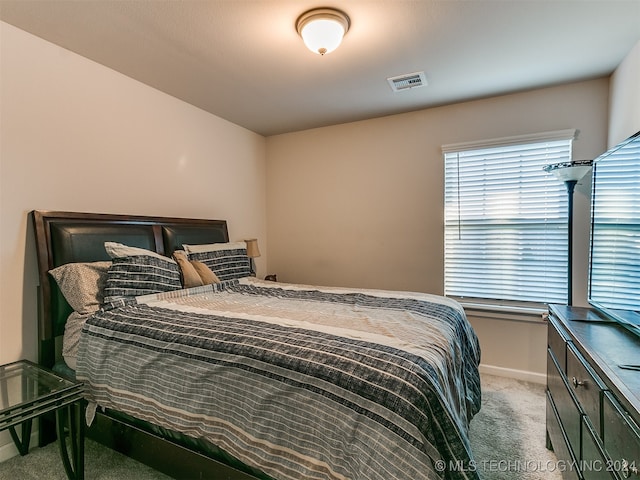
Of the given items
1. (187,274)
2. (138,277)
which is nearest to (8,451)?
(138,277)

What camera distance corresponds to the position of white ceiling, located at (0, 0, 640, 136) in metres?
1.77

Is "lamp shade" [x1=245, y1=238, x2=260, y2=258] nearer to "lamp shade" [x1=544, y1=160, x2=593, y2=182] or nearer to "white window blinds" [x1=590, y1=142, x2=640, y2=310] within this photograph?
"lamp shade" [x1=544, y1=160, x2=593, y2=182]

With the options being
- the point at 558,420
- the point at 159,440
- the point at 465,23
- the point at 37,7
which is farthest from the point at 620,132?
the point at 37,7

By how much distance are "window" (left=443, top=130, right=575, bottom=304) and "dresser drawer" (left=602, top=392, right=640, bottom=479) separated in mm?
2065

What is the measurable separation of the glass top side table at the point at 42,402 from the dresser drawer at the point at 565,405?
2248mm

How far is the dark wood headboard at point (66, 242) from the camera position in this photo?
6.38 ft

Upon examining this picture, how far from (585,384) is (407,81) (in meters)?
2.35

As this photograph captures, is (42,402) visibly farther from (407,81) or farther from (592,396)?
(407,81)

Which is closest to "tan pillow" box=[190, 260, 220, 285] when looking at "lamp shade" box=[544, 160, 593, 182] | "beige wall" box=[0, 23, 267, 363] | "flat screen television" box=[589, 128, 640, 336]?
"beige wall" box=[0, 23, 267, 363]

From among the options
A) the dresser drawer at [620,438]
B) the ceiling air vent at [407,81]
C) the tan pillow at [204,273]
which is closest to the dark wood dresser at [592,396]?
the dresser drawer at [620,438]

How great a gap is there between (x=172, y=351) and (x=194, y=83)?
2.21 metres

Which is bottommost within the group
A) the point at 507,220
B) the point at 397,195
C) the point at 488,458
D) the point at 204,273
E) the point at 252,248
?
the point at 488,458

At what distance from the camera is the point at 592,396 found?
45.2 inches

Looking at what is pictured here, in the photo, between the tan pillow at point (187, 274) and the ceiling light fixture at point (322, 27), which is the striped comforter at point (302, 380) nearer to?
the tan pillow at point (187, 274)
